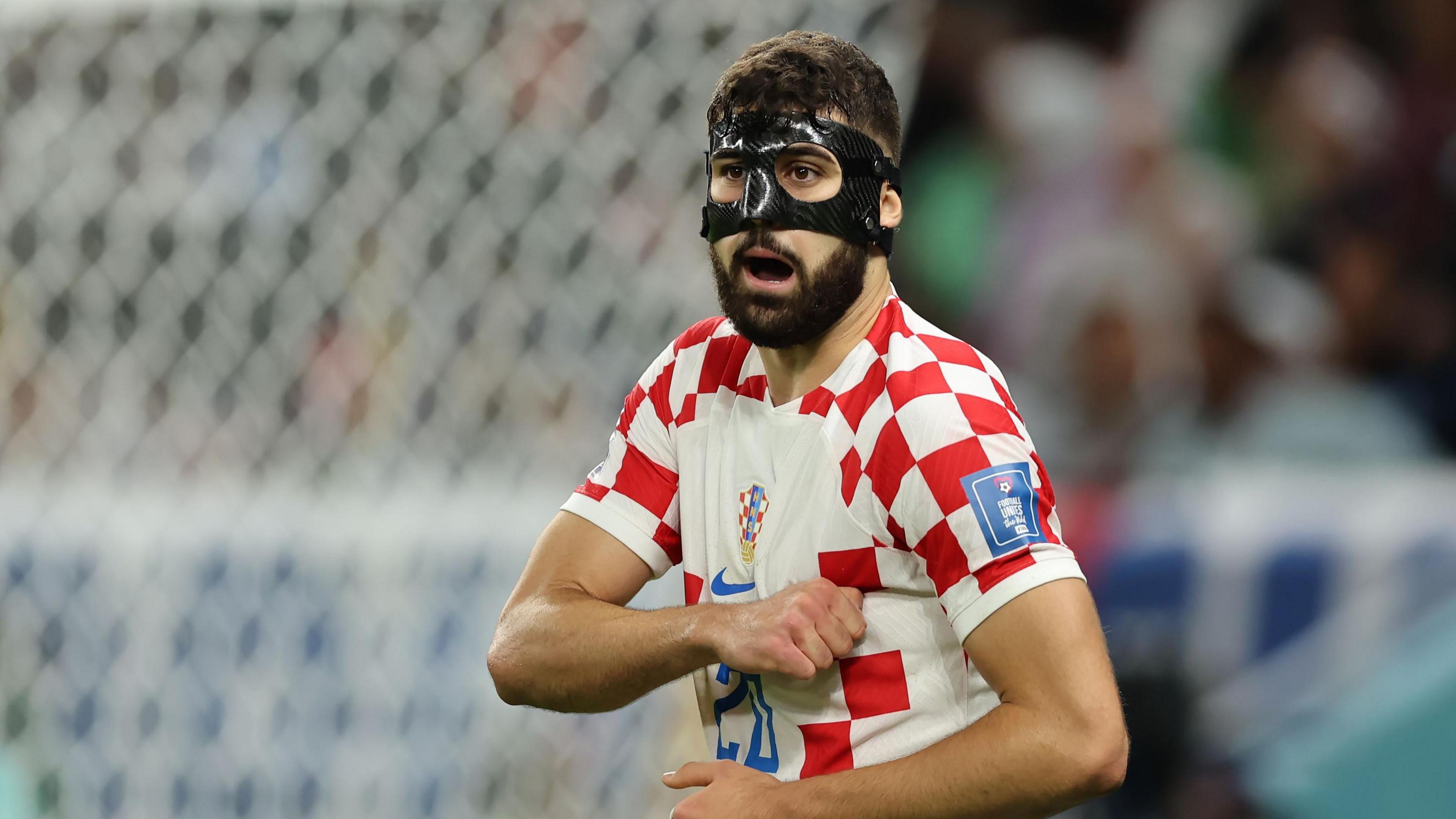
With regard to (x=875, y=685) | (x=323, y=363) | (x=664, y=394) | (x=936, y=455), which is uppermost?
(x=323, y=363)

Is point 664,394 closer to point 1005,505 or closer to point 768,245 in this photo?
point 768,245

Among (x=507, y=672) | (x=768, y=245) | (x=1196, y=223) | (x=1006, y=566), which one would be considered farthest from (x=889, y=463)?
(x=1196, y=223)

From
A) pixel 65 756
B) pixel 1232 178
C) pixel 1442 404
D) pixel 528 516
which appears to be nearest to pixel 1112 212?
pixel 1232 178

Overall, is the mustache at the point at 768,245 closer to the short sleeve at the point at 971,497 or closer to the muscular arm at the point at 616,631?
the short sleeve at the point at 971,497

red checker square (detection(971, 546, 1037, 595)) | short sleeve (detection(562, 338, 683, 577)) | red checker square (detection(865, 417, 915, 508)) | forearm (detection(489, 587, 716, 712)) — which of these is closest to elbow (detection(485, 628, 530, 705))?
forearm (detection(489, 587, 716, 712))

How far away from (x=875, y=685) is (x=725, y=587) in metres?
0.24

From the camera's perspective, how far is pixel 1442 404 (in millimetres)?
2814

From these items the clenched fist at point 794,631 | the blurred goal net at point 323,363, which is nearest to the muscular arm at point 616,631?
the clenched fist at point 794,631

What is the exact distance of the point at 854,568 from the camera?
61.1 inches

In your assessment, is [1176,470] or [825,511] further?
[1176,470]

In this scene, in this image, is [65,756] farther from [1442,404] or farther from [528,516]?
[1442,404]

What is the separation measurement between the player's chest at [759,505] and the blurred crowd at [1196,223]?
1.40 m

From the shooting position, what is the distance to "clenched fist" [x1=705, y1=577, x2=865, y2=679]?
1.46m

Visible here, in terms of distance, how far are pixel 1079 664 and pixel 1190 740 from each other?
161cm
